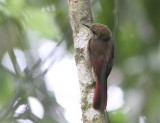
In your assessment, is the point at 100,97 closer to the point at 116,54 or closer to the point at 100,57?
the point at 100,57

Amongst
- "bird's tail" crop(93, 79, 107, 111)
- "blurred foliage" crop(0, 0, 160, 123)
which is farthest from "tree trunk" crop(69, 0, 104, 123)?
"blurred foliage" crop(0, 0, 160, 123)

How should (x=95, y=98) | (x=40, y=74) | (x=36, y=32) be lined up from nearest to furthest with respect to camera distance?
1. (x=95, y=98)
2. (x=40, y=74)
3. (x=36, y=32)

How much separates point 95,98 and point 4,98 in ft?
5.38

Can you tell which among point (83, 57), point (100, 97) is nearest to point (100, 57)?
point (83, 57)

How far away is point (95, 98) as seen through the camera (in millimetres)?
2930

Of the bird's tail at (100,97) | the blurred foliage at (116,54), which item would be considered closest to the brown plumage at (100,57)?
→ the bird's tail at (100,97)

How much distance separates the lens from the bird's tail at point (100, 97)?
283 centimetres

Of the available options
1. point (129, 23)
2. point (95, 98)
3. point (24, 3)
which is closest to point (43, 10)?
point (24, 3)

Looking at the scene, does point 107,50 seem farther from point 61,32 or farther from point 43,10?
point 43,10

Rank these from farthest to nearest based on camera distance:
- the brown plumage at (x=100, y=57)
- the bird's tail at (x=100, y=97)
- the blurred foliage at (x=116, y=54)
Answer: the blurred foliage at (x=116, y=54), the brown plumage at (x=100, y=57), the bird's tail at (x=100, y=97)

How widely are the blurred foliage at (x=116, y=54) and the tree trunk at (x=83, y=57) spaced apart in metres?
0.43

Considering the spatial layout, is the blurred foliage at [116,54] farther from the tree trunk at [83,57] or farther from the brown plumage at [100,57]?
the tree trunk at [83,57]

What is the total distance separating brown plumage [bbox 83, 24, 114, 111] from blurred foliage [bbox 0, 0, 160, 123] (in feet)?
0.57

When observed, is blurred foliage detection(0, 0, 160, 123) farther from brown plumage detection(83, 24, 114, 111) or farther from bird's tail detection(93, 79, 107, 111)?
bird's tail detection(93, 79, 107, 111)
